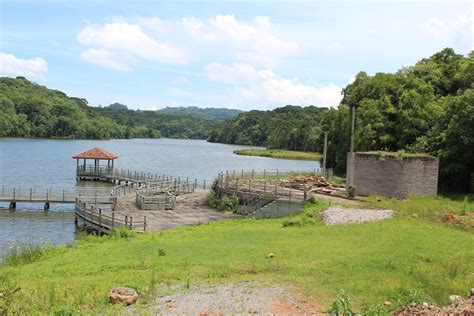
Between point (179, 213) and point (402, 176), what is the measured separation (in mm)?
15031

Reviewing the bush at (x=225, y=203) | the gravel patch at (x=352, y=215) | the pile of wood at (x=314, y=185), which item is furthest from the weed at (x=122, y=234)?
the pile of wood at (x=314, y=185)

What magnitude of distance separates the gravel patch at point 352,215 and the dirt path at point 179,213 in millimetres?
7568

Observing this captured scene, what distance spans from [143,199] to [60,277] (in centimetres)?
1748

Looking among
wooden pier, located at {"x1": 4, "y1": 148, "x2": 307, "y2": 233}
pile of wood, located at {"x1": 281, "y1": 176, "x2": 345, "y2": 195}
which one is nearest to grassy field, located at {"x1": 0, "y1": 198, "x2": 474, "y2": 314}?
wooden pier, located at {"x1": 4, "y1": 148, "x2": 307, "y2": 233}

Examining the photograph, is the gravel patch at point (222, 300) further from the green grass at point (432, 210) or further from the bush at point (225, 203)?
the bush at point (225, 203)

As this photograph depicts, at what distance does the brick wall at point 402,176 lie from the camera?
31.6 m

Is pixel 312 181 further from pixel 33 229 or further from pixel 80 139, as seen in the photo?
pixel 80 139

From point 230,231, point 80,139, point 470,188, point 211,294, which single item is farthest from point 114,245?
point 80,139

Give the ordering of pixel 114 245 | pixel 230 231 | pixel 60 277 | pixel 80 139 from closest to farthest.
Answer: pixel 60 277, pixel 114 245, pixel 230 231, pixel 80 139

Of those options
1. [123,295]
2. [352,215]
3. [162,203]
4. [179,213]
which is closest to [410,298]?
[123,295]

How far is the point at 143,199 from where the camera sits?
31875mm

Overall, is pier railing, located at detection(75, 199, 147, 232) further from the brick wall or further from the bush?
the brick wall

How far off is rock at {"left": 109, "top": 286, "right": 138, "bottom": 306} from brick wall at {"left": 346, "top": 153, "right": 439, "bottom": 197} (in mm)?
24400

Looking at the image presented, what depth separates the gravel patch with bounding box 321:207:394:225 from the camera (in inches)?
894
